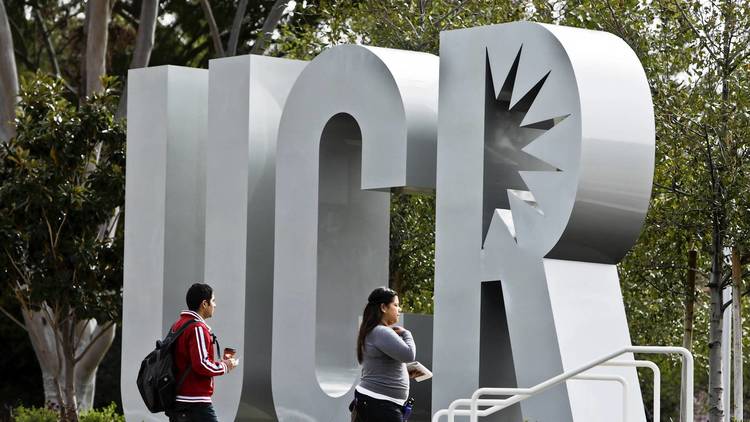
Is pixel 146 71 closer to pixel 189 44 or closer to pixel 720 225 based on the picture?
pixel 720 225

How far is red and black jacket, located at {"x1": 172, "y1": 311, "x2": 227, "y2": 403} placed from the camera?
8570 mm

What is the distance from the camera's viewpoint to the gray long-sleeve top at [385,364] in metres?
8.52

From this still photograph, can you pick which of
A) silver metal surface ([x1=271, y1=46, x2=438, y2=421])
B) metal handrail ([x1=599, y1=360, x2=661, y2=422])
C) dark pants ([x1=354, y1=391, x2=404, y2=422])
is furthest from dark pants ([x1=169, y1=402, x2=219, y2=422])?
metal handrail ([x1=599, y1=360, x2=661, y2=422])

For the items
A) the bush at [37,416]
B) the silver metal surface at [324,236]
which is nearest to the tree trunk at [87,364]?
the bush at [37,416]

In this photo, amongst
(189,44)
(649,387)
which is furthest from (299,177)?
(649,387)

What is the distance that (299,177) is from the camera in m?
11.5

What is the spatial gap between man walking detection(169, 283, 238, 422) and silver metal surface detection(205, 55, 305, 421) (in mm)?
3056

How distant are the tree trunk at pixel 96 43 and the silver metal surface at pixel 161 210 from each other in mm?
6627

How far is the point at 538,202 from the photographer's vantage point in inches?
356

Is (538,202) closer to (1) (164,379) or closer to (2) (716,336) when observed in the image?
(1) (164,379)

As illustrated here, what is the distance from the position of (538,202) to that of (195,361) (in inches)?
101

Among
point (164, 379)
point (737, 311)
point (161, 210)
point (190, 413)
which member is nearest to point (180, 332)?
point (164, 379)

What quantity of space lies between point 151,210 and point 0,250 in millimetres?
3361

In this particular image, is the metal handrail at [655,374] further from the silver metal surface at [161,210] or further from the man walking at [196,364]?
the silver metal surface at [161,210]
